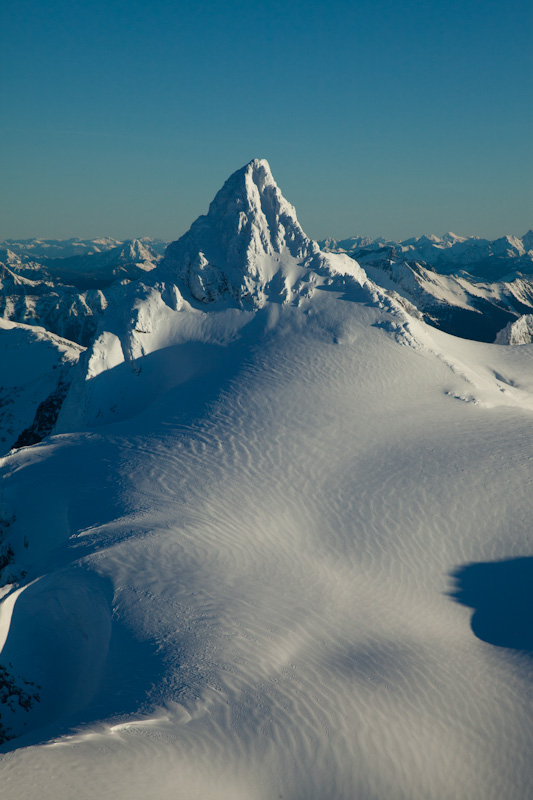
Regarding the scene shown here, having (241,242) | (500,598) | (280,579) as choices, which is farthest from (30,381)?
(500,598)

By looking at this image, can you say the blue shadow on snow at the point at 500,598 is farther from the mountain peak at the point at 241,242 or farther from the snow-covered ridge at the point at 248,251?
the mountain peak at the point at 241,242

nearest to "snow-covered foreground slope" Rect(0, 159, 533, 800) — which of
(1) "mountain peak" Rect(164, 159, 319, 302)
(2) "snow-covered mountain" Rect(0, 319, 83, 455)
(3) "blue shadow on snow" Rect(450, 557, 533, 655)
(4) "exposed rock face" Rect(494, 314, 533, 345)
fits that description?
(3) "blue shadow on snow" Rect(450, 557, 533, 655)

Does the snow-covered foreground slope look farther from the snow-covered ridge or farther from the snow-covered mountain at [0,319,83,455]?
the snow-covered mountain at [0,319,83,455]

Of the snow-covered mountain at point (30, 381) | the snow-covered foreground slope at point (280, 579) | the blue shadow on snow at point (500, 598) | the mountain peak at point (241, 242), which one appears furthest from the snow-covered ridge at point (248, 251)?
the blue shadow on snow at point (500, 598)

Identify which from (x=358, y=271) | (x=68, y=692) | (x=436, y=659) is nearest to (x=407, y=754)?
(x=436, y=659)

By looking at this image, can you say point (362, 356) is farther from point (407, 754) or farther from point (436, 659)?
point (407, 754)

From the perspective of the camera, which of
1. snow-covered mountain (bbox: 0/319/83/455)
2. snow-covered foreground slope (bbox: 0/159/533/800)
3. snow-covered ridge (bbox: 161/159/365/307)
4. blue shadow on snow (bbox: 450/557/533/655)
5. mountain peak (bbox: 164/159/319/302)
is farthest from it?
snow-covered mountain (bbox: 0/319/83/455)

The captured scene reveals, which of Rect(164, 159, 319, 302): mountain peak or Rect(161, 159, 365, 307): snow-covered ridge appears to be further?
Rect(164, 159, 319, 302): mountain peak
